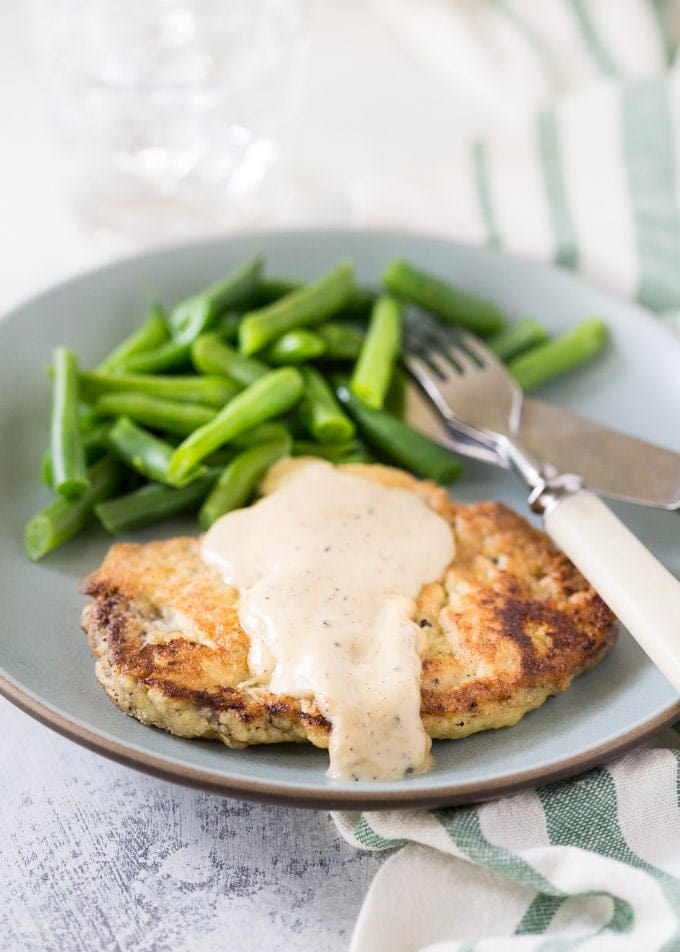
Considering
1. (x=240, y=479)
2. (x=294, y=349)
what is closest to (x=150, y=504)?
(x=240, y=479)

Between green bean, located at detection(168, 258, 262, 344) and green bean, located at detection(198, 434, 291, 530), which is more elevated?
green bean, located at detection(168, 258, 262, 344)

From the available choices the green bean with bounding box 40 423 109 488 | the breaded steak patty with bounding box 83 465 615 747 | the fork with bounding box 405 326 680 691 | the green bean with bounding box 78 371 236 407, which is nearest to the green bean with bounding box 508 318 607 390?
the fork with bounding box 405 326 680 691

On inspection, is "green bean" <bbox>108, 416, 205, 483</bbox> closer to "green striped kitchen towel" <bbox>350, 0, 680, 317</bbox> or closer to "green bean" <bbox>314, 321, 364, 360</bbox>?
"green bean" <bbox>314, 321, 364, 360</bbox>

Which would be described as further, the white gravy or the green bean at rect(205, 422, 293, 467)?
the green bean at rect(205, 422, 293, 467)

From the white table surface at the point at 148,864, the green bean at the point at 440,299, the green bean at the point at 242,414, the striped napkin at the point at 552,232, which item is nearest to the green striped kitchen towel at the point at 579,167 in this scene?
the striped napkin at the point at 552,232

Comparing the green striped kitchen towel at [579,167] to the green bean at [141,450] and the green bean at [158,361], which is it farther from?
→ the green bean at [141,450]

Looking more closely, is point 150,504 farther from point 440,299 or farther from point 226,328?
point 440,299
